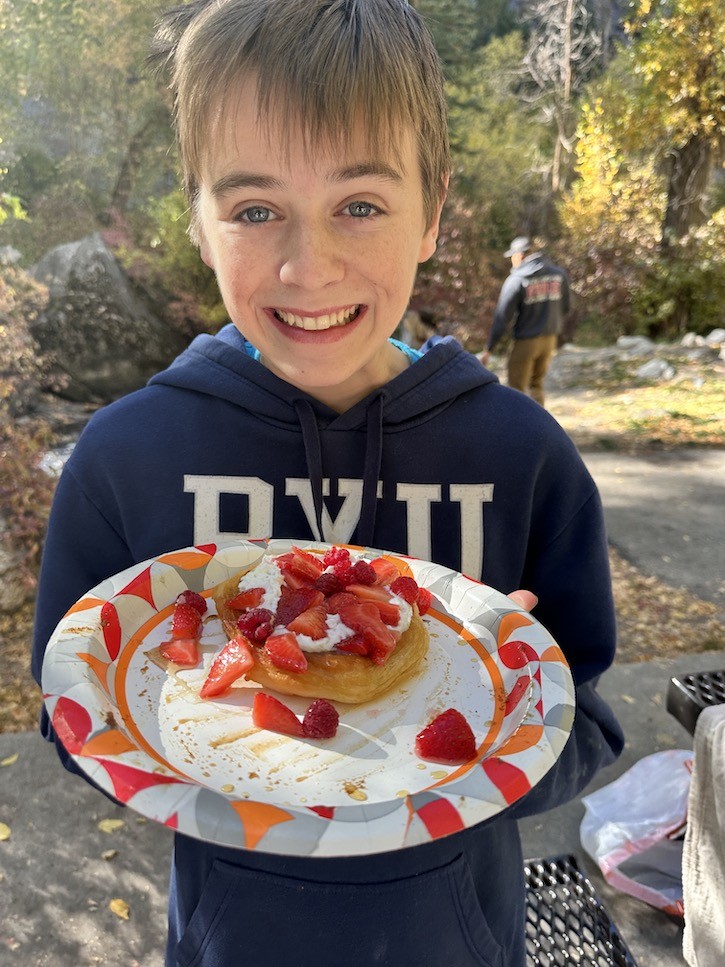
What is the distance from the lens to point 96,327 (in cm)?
625

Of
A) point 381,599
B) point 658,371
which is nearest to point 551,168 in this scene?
point 658,371

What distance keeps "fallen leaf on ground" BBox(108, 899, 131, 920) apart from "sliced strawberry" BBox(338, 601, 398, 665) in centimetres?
190

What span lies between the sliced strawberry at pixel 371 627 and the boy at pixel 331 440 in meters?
0.24

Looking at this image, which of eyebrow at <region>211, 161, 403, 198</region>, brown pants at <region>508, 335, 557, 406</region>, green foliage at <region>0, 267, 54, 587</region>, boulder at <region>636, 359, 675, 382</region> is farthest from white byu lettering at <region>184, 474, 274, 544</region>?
boulder at <region>636, 359, 675, 382</region>

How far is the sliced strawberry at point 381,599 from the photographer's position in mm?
1270

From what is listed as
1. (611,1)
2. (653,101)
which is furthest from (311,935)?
(611,1)

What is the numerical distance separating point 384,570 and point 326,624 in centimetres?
15

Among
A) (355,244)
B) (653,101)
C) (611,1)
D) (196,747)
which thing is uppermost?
(611,1)

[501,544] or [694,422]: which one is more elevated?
[501,544]

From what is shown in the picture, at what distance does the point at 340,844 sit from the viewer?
79 cm

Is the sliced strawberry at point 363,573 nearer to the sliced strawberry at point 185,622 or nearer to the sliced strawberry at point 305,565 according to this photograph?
the sliced strawberry at point 305,565

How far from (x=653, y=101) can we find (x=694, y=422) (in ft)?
21.3

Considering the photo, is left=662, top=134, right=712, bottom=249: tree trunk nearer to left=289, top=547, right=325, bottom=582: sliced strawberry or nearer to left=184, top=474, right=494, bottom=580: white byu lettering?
left=184, top=474, right=494, bottom=580: white byu lettering

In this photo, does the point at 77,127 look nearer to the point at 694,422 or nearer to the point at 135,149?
the point at 135,149
